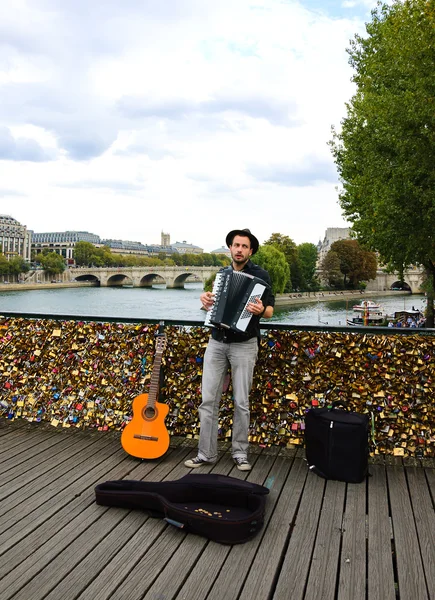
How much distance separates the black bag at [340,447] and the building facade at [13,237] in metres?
148

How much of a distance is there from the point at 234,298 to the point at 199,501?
1.50m

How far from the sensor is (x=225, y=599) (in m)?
2.62

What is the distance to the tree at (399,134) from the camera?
15.9m

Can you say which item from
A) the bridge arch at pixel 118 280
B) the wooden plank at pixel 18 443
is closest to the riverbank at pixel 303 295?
the bridge arch at pixel 118 280

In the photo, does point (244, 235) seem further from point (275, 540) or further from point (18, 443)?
point (18, 443)

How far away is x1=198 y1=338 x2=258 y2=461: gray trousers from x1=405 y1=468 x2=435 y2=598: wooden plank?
131 centimetres

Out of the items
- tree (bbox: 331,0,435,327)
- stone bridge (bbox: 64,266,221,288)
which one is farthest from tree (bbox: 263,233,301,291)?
tree (bbox: 331,0,435,327)

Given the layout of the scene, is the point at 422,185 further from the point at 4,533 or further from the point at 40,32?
the point at 4,533

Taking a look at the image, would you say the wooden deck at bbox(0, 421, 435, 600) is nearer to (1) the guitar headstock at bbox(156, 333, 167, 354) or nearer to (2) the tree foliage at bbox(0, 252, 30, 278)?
(1) the guitar headstock at bbox(156, 333, 167, 354)

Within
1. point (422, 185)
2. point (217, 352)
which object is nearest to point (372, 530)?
point (217, 352)

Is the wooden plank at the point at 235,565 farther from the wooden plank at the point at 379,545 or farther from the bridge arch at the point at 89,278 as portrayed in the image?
the bridge arch at the point at 89,278

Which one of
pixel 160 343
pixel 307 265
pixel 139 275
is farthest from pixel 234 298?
pixel 139 275

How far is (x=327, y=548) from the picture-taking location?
3109 mm

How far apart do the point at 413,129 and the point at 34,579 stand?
1639 centimetres
